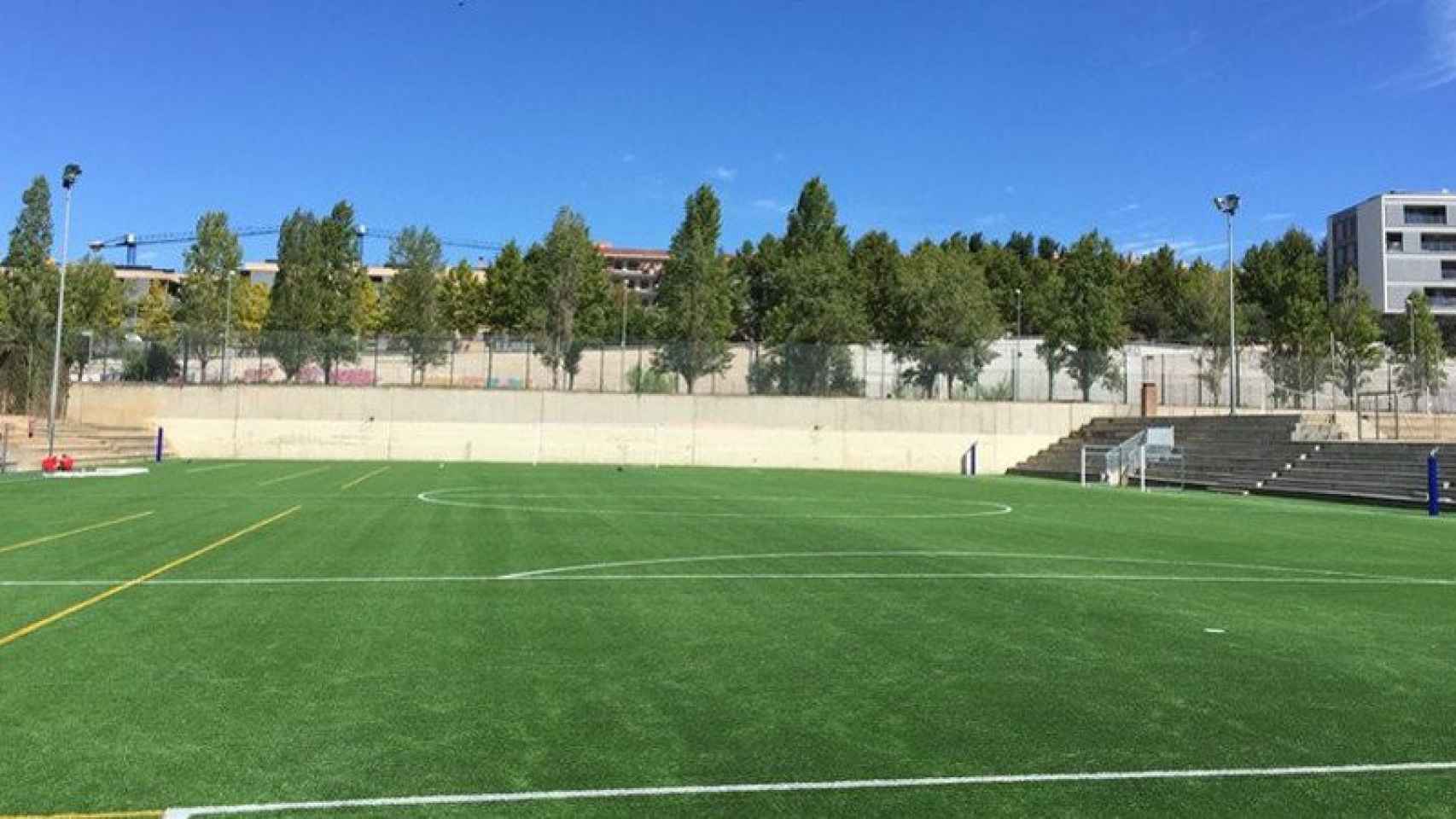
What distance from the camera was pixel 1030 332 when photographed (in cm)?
9769

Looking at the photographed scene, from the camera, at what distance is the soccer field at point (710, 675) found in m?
4.41

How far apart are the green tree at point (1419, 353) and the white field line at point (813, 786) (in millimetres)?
52921

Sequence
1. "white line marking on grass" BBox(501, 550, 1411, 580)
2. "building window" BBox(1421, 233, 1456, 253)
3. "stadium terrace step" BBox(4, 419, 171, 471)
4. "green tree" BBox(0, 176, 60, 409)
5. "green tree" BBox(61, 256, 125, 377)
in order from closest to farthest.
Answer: "white line marking on grass" BBox(501, 550, 1411, 580) → "stadium terrace step" BBox(4, 419, 171, 471) → "green tree" BBox(0, 176, 60, 409) → "green tree" BBox(61, 256, 125, 377) → "building window" BBox(1421, 233, 1456, 253)

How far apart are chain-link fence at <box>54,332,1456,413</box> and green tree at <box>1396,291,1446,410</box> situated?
0.35 m

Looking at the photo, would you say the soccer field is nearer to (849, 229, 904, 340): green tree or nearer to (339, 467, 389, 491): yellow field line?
(339, 467, 389, 491): yellow field line

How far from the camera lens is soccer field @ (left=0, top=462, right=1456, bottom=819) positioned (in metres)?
4.41

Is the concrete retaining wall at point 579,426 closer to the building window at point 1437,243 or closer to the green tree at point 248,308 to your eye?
the green tree at point 248,308

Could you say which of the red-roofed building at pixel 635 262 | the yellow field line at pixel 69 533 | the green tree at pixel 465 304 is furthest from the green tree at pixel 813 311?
the red-roofed building at pixel 635 262

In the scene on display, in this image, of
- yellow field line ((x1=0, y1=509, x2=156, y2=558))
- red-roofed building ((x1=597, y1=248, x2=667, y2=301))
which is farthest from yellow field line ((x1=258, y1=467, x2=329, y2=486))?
red-roofed building ((x1=597, y1=248, x2=667, y2=301))

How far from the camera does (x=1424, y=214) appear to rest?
355 feet

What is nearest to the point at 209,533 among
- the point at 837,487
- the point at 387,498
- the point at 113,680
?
the point at 387,498


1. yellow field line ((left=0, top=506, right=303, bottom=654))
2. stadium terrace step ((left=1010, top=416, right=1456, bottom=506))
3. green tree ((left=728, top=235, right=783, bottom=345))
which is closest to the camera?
yellow field line ((left=0, top=506, right=303, bottom=654))

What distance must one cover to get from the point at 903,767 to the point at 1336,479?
29.6m

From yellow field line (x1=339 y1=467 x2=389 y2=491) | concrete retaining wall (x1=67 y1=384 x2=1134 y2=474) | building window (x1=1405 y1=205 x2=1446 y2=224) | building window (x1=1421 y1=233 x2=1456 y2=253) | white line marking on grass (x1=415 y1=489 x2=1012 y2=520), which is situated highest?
building window (x1=1405 y1=205 x2=1446 y2=224)
